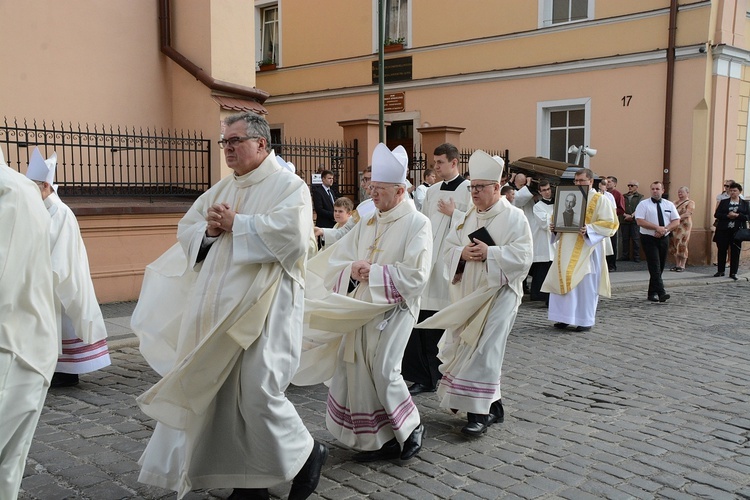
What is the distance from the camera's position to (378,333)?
4762mm

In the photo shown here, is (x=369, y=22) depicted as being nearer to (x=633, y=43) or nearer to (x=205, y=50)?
(x=633, y=43)

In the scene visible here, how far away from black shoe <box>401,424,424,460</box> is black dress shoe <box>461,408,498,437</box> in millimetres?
478

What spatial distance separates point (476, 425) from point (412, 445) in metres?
0.64

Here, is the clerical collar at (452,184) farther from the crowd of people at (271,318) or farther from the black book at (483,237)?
the black book at (483,237)

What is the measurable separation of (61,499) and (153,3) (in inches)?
424

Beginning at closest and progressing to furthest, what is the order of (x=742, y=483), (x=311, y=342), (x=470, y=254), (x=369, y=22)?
(x=742, y=483) < (x=311, y=342) < (x=470, y=254) < (x=369, y=22)

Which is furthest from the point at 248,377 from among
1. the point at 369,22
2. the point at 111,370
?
the point at 369,22

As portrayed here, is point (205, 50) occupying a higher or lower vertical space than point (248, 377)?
higher

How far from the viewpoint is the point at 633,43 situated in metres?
17.2

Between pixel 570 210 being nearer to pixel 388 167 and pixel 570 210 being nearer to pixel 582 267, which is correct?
pixel 582 267

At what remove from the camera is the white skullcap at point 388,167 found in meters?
4.99

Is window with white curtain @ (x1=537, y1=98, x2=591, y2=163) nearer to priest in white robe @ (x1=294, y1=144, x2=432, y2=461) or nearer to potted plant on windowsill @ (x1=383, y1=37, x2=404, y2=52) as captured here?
potted plant on windowsill @ (x1=383, y1=37, x2=404, y2=52)

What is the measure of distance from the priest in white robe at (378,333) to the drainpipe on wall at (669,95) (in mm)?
13337

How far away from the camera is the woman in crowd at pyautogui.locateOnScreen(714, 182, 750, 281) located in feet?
47.6
